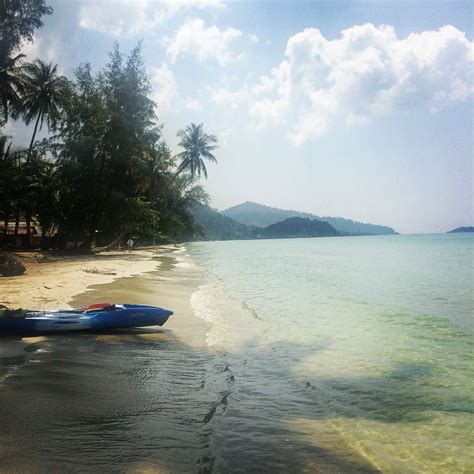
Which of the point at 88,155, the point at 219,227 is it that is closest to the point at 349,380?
the point at 88,155

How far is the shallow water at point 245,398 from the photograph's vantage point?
3381 millimetres

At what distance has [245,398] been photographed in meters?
4.89

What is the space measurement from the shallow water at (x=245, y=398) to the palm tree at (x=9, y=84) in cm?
2435

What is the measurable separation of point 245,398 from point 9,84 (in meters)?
33.1

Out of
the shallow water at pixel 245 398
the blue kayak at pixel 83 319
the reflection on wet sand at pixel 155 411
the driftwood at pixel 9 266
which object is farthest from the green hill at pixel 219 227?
the reflection on wet sand at pixel 155 411

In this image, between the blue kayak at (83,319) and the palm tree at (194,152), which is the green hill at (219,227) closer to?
the palm tree at (194,152)

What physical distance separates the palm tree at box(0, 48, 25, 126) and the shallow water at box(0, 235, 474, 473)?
2435 centimetres

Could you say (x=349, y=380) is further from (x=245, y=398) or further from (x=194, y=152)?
(x=194, y=152)

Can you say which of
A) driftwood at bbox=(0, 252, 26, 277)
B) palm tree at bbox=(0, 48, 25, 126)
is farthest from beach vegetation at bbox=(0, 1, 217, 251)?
driftwood at bbox=(0, 252, 26, 277)

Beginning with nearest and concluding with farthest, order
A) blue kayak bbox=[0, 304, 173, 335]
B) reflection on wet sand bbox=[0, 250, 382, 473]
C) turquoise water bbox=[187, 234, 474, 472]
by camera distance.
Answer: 1. reflection on wet sand bbox=[0, 250, 382, 473]
2. turquoise water bbox=[187, 234, 474, 472]
3. blue kayak bbox=[0, 304, 173, 335]

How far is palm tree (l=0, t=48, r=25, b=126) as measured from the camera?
26453 millimetres

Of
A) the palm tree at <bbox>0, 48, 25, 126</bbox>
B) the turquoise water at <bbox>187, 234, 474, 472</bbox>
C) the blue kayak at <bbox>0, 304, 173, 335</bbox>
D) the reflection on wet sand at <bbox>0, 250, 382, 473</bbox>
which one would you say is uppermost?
the palm tree at <bbox>0, 48, 25, 126</bbox>

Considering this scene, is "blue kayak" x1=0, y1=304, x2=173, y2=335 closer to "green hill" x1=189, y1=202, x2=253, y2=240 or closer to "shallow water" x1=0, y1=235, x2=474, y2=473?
"shallow water" x1=0, y1=235, x2=474, y2=473

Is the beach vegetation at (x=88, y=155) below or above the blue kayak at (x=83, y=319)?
above
